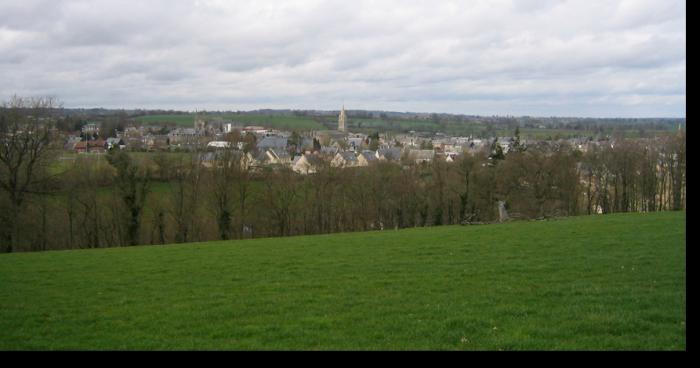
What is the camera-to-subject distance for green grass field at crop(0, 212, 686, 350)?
8.38 m

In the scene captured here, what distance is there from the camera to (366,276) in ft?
46.0

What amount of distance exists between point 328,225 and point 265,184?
22.4 ft

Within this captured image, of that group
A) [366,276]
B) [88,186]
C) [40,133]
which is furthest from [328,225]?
[366,276]

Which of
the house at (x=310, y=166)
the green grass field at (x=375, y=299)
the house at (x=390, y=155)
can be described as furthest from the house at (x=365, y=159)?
the green grass field at (x=375, y=299)

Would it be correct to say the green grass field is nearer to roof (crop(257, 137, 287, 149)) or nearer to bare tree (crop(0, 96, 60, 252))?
bare tree (crop(0, 96, 60, 252))

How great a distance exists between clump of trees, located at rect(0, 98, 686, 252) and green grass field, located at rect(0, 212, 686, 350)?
2224 centimetres

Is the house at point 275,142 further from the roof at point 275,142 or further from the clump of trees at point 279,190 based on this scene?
the clump of trees at point 279,190

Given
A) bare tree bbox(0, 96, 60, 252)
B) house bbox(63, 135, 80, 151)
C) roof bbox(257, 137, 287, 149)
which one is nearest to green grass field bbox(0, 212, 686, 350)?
bare tree bbox(0, 96, 60, 252)

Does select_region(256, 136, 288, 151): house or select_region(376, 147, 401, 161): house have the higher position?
select_region(256, 136, 288, 151): house

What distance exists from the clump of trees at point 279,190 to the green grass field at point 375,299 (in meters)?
22.2

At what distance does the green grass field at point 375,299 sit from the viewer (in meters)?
8.38

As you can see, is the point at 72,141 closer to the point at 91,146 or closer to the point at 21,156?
the point at 91,146

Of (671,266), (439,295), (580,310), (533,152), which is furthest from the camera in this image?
(533,152)

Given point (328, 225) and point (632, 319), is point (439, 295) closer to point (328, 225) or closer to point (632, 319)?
point (632, 319)
